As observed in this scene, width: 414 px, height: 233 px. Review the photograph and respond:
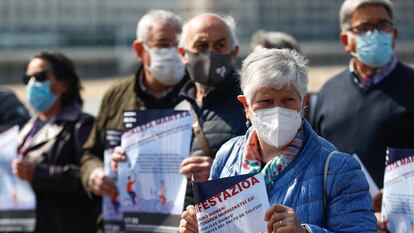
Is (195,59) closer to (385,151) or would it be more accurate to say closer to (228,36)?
(228,36)

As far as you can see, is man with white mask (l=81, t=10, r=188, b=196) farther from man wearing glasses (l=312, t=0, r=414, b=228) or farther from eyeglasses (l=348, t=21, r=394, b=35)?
eyeglasses (l=348, t=21, r=394, b=35)

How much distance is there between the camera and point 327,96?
5.65 metres

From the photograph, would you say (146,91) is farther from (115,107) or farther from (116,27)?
(116,27)

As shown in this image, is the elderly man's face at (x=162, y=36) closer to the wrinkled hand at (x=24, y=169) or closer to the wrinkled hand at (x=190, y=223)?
the wrinkled hand at (x=24, y=169)

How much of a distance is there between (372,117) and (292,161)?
1.66m

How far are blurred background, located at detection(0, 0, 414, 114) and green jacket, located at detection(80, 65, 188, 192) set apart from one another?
46013 millimetres

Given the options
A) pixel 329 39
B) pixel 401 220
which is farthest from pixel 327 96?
pixel 329 39

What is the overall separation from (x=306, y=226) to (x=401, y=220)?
1.08m

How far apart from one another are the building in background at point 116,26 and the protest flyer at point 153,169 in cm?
4768

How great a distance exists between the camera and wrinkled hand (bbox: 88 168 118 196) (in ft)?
18.3

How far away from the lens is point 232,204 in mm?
3734

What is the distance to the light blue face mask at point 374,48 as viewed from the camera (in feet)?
17.7

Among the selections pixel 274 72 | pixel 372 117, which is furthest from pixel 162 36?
pixel 274 72

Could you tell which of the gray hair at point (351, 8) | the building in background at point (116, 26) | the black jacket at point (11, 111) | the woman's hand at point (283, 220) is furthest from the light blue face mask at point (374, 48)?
the building in background at point (116, 26)
